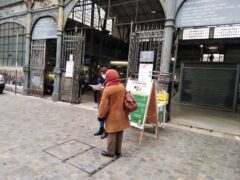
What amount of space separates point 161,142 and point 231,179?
1776 millimetres

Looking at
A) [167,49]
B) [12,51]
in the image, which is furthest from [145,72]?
[12,51]

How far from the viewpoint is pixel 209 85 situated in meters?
11.1

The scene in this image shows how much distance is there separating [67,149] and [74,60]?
5.48m

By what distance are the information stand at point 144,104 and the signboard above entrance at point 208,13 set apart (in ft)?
8.66

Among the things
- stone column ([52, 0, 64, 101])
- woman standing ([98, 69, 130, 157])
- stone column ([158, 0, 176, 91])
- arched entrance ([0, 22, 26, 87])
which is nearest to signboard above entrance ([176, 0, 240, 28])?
stone column ([158, 0, 176, 91])

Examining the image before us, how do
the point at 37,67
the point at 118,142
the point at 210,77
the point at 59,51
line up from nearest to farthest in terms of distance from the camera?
the point at 118,142, the point at 59,51, the point at 37,67, the point at 210,77

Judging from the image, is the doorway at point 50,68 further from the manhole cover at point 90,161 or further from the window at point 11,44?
the manhole cover at point 90,161

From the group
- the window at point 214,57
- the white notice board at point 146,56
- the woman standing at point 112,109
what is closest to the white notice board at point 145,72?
the white notice board at point 146,56

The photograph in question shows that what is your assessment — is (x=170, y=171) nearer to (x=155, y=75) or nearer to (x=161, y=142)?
(x=161, y=142)

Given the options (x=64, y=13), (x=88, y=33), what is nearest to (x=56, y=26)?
(x=64, y=13)

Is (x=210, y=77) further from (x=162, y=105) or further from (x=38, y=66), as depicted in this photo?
(x=38, y=66)

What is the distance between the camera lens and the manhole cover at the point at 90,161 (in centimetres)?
339

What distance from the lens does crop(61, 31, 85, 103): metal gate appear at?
886 centimetres

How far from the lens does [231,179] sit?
3.30 meters
